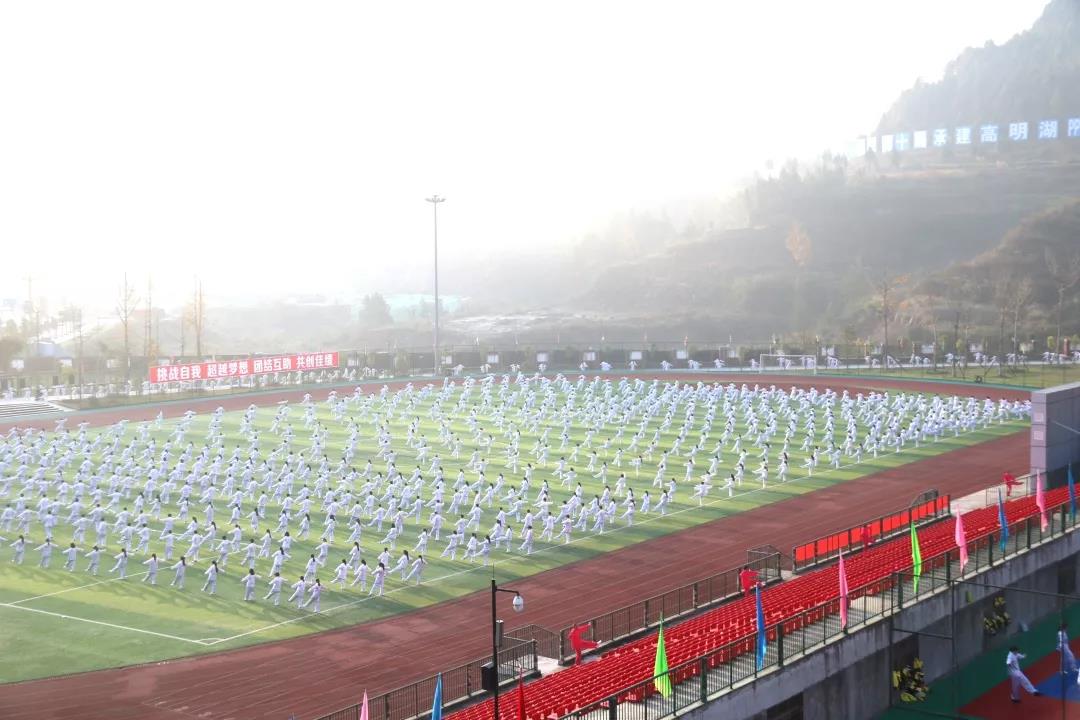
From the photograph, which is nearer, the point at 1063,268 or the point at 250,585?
the point at 250,585

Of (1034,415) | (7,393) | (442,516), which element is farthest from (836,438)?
(7,393)

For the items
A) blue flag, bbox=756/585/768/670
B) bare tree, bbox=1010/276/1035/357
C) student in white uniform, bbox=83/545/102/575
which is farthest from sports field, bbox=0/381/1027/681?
bare tree, bbox=1010/276/1035/357

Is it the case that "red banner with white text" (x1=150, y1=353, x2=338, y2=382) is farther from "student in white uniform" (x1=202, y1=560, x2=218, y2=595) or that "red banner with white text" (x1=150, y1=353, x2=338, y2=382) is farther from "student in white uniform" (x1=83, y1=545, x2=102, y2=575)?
"student in white uniform" (x1=202, y1=560, x2=218, y2=595)

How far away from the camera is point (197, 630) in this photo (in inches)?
1000

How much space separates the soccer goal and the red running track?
45295 mm

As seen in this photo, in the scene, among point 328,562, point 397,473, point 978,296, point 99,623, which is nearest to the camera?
point 99,623

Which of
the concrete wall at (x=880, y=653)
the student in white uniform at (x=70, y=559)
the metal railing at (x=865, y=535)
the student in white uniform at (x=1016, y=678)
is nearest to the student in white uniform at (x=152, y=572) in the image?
the student in white uniform at (x=70, y=559)

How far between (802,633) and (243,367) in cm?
5913

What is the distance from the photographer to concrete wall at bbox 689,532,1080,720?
67.3 feet

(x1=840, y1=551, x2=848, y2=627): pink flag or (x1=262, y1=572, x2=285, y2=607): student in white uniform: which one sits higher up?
(x1=840, y1=551, x2=848, y2=627): pink flag

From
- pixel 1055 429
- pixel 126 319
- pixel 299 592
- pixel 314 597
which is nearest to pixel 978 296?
pixel 126 319

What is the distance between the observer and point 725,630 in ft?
73.4

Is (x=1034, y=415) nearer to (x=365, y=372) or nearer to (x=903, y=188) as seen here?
(x=365, y=372)

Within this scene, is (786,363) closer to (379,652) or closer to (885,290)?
(885,290)
